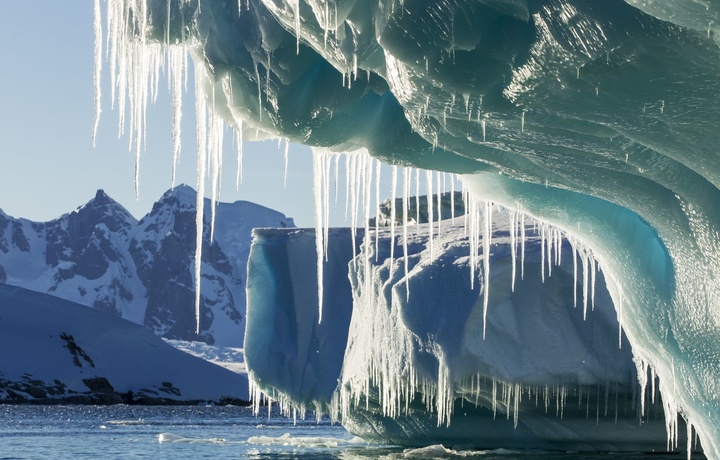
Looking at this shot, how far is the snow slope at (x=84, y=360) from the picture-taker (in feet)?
271

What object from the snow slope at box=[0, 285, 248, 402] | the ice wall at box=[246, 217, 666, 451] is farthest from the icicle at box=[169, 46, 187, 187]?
the snow slope at box=[0, 285, 248, 402]

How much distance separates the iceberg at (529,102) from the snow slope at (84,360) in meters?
81.9

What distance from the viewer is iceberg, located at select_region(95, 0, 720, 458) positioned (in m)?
3.06

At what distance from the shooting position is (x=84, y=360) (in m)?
85.1

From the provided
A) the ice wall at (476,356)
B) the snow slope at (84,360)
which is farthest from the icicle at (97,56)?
the snow slope at (84,360)

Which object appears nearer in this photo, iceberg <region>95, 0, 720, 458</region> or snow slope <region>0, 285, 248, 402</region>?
iceberg <region>95, 0, 720, 458</region>

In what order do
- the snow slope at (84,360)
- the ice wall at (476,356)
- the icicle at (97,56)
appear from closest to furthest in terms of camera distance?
the icicle at (97,56)
the ice wall at (476,356)
the snow slope at (84,360)

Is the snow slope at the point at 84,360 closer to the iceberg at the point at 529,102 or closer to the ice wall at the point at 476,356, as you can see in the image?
the ice wall at the point at 476,356

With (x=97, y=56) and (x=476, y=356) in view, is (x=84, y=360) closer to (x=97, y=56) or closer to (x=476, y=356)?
(x=476, y=356)

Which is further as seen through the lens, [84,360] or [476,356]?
[84,360]

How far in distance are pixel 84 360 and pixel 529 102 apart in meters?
86.1

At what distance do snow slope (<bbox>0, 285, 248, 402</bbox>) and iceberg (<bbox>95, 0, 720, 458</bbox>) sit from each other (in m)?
81.9

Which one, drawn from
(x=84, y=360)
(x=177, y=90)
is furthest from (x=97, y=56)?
(x=84, y=360)

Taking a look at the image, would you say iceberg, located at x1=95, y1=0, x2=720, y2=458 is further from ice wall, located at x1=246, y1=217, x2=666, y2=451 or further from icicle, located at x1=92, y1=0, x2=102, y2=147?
ice wall, located at x1=246, y1=217, x2=666, y2=451
